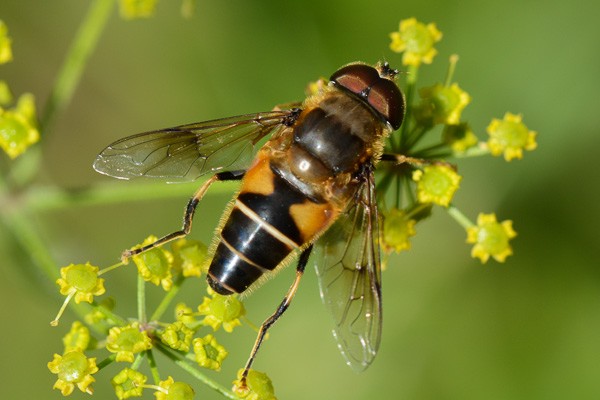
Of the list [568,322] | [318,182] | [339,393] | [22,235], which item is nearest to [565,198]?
[568,322]

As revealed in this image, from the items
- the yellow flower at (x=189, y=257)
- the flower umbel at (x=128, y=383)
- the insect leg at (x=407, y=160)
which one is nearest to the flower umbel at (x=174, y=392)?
the flower umbel at (x=128, y=383)

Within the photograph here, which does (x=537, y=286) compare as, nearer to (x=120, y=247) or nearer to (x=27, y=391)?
Answer: (x=120, y=247)

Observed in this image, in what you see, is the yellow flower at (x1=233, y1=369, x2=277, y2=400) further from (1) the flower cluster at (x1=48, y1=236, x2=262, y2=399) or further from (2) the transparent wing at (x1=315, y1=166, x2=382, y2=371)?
(2) the transparent wing at (x1=315, y1=166, x2=382, y2=371)

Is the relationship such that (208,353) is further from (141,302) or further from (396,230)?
(396,230)

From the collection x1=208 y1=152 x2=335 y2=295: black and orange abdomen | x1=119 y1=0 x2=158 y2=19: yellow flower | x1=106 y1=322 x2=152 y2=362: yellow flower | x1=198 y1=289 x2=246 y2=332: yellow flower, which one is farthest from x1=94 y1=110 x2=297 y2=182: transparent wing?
x1=119 y1=0 x2=158 y2=19: yellow flower

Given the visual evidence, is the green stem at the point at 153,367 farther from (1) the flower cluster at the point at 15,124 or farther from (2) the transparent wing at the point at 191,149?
(1) the flower cluster at the point at 15,124

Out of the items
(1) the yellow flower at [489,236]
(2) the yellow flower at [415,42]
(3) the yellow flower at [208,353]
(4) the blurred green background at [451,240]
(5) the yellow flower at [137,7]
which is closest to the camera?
(3) the yellow flower at [208,353]
